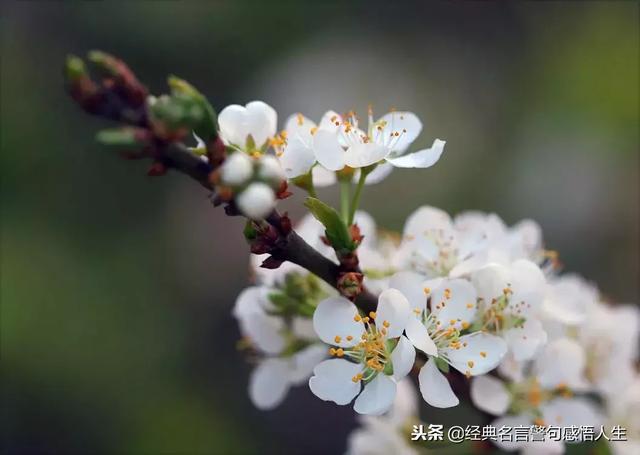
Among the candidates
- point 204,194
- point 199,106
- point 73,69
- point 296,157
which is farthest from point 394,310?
point 204,194

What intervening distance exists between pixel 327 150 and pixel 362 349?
28cm

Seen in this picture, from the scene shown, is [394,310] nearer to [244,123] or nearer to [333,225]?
[333,225]

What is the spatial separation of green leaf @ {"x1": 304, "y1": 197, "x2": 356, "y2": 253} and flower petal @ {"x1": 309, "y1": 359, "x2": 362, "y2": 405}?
0.16 meters

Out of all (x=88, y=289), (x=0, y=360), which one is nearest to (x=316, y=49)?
(x=88, y=289)

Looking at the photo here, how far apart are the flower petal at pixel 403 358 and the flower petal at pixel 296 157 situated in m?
0.26

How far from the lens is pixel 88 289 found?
2.71m

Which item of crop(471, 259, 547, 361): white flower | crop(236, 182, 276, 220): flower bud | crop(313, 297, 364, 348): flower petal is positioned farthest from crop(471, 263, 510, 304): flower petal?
crop(236, 182, 276, 220): flower bud

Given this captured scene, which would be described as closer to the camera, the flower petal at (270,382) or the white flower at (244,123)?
the white flower at (244,123)

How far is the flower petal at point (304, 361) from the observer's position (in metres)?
1.23

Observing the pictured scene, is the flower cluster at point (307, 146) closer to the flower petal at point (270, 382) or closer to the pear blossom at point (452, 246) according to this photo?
the pear blossom at point (452, 246)

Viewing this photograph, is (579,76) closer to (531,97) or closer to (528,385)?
(531,97)

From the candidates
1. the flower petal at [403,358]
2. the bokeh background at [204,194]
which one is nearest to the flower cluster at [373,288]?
the flower petal at [403,358]

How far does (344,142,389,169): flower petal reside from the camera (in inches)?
36.9

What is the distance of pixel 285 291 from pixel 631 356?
2.53 ft
